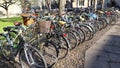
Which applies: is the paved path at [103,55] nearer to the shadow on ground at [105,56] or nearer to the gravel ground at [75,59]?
the shadow on ground at [105,56]

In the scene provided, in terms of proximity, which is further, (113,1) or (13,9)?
(113,1)

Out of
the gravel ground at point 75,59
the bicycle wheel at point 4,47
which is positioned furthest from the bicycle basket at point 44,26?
the bicycle wheel at point 4,47

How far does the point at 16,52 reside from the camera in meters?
4.67

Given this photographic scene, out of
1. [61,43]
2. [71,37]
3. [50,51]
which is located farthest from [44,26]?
[71,37]

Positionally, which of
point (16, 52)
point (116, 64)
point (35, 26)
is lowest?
point (116, 64)

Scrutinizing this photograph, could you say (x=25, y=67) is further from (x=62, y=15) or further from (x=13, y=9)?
(x=13, y=9)

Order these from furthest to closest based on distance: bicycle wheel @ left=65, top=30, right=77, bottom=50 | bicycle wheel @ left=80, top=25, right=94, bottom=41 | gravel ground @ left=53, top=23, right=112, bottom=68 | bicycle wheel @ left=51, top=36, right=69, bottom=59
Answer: bicycle wheel @ left=80, top=25, right=94, bottom=41, bicycle wheel @ left=65, top=30, right=77, bottom=50, bicycle wheel @ left=51, top=36, right=69, bottom=59, gravel ground @ left=53, top=23, right=112, bottom=68

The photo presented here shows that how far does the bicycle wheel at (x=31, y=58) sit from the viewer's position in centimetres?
424

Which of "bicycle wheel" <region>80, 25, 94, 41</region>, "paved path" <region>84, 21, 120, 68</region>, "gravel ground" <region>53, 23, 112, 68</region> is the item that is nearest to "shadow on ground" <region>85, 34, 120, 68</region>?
"paved path" <region>84, 21, 120, 68</region>

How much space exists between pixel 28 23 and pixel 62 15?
1.65 m

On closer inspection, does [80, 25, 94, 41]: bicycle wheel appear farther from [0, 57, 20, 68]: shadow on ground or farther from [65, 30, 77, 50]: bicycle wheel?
[0, 57, 20, 68]: shadow on ground

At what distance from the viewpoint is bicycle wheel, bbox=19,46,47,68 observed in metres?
4.24

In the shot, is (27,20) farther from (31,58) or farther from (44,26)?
(31,58)

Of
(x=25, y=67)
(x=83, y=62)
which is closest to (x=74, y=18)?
(x=83, y=62)
